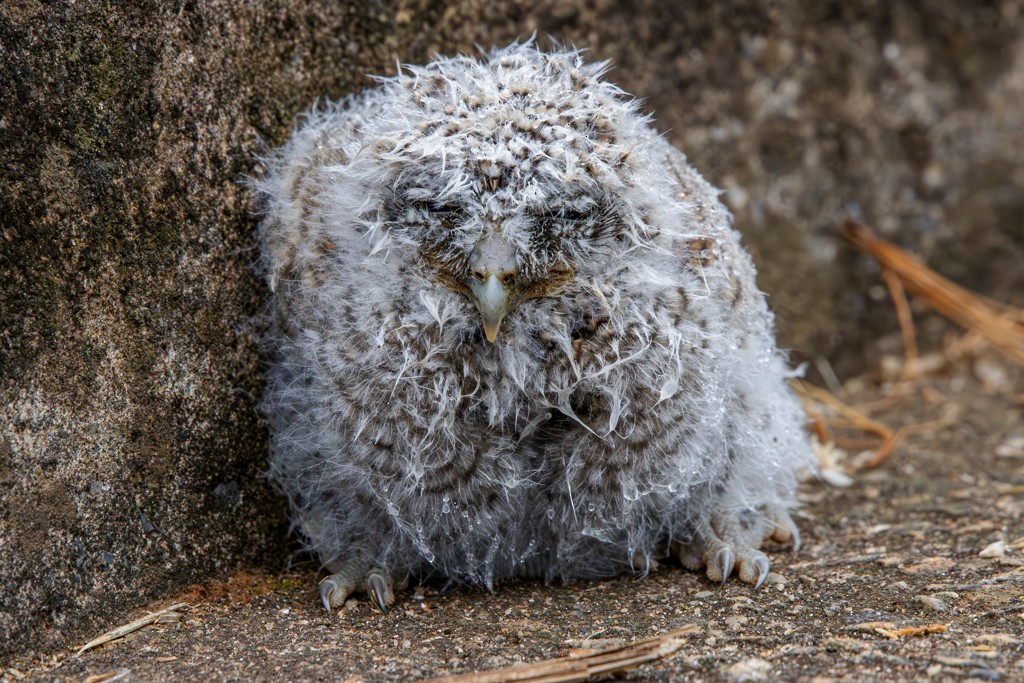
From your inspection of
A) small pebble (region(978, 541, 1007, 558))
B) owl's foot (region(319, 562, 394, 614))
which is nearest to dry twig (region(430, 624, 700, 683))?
owl's foot (region(319, 562, 394, 614))

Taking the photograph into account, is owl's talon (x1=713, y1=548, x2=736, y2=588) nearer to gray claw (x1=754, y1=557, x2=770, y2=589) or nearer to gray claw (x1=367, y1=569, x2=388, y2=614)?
gray claw (x1=754, y1=557, x2=770, y2=589)

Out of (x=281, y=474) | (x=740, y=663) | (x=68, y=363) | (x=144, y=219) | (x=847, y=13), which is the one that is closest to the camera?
(x=740, y=663)

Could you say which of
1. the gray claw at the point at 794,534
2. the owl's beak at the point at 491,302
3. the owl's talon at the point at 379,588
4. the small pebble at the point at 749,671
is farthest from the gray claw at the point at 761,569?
the owl's beak at the point at 491,302

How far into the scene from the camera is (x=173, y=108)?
110 inches

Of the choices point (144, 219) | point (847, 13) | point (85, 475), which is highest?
point (847, 13)

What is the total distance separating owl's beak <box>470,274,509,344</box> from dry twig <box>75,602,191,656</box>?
120cm

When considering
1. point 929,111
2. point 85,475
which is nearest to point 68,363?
point 85,475

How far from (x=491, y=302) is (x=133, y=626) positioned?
1.30 metres

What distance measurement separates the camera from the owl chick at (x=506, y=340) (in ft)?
7.98

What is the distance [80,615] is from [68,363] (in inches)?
25.4

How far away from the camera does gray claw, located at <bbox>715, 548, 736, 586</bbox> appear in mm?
2961

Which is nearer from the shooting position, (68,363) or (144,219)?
(68,363)

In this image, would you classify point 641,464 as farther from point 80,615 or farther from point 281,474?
point 80,615

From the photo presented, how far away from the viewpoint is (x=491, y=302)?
91.7 inches
